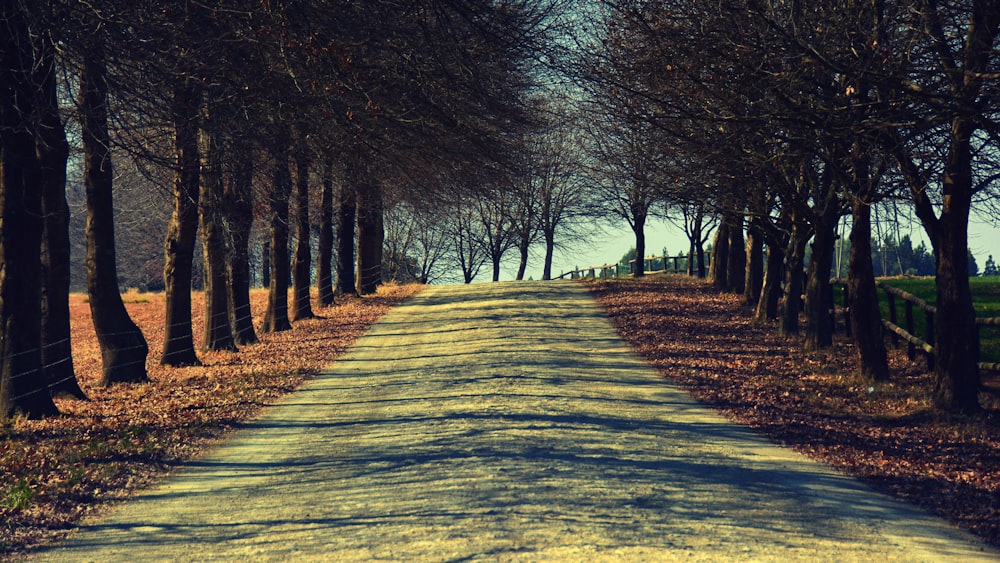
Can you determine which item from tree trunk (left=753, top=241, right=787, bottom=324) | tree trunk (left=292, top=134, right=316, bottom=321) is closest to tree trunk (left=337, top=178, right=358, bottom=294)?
tree trunk (left=292, top=134, right=316, bottom=321)

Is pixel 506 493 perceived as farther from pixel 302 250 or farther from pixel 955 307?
pixel 302 250

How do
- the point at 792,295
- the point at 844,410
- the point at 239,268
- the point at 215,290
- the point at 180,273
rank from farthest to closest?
the point at 239,268 → the point at 792,295 → the point at 215,290 → the point at 180,273 → the point at 844,410

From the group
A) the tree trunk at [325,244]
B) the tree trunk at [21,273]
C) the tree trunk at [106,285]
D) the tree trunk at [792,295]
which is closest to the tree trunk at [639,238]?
the tree trunk at [325,244]

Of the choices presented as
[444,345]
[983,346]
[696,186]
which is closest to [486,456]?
[444,345]

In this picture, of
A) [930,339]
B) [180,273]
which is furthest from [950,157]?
[180,273]

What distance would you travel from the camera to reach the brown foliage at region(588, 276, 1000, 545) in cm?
963

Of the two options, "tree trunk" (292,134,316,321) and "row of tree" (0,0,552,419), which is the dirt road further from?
"tree trunk" (292,134,316,321)

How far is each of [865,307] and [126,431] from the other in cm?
1194

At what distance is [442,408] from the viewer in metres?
13.2

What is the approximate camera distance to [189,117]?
13734 mm

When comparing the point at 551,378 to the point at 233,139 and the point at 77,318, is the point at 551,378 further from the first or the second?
the point at 77,318

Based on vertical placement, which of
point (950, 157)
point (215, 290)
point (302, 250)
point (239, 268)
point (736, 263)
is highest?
point (950, 157)

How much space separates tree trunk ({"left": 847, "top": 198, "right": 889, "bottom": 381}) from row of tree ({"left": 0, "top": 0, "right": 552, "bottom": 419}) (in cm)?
645

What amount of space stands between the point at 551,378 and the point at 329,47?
21.5 feet
